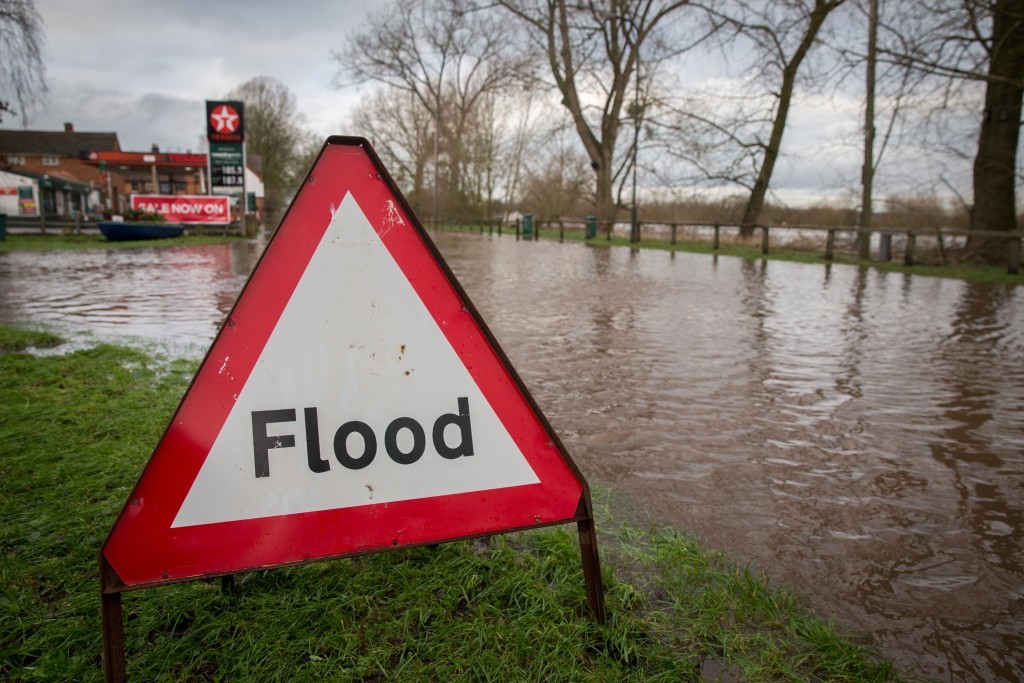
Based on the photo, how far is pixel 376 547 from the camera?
1628 millimetres

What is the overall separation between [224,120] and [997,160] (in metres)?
27.3

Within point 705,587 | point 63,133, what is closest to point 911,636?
point 705,587

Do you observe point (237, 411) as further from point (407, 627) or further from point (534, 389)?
point (534, 389)

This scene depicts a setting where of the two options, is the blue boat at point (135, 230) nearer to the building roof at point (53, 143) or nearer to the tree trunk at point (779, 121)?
the tree trunk at point (779, 121)

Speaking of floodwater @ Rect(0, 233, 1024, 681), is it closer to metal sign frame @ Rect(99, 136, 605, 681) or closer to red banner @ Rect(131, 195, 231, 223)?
metal sign frame @ Rect(99, 136, 605, 681)

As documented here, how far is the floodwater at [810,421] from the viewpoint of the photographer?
7.40ft

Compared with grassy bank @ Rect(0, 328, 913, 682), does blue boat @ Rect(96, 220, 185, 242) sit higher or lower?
higher

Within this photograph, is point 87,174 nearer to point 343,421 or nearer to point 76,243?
point 76,243

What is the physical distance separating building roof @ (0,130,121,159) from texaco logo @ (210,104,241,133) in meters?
47.5

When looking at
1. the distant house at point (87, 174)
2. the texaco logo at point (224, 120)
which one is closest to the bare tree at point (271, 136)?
the distant house at point (87, 174)

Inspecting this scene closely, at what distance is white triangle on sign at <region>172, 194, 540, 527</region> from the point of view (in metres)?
1.54

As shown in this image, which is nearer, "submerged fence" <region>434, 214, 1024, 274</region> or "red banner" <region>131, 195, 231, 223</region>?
"submerged fence" <region>434, 214, 1024, 274</region>

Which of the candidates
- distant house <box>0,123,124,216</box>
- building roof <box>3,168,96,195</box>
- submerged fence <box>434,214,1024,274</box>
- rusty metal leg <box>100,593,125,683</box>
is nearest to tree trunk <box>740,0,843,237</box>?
submerged fence <box>434,214,1024,274</box>

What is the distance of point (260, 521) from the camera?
154 cm
